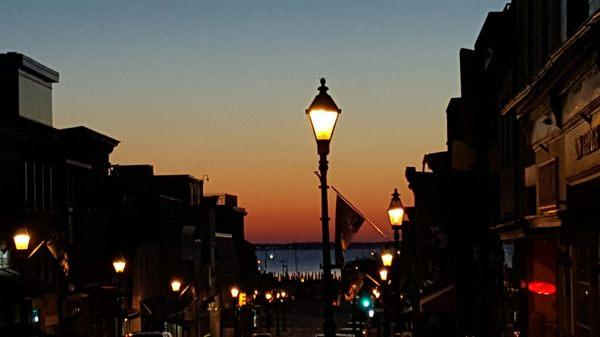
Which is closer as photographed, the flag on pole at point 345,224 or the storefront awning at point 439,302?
the flag on pole at point 345,224

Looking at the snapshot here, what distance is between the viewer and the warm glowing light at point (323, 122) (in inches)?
620

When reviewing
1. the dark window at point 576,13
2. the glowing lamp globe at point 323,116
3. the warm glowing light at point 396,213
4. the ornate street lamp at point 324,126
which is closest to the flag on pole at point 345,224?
the ornate street lamp at point 324,126

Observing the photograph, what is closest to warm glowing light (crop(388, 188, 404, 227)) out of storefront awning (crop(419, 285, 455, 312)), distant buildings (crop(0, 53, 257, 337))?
storefront awning (crop(419, 285, 455, 312))

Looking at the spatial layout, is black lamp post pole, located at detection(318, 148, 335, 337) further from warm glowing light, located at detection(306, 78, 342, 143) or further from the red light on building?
the red light on building

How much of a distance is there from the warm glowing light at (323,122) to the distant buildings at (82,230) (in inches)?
477

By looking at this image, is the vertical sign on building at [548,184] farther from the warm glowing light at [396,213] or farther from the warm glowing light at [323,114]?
the warm glowing light at [396,213]

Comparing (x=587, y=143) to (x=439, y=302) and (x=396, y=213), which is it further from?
(x=439, y=302)

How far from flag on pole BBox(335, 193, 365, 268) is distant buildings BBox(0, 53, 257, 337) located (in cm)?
817

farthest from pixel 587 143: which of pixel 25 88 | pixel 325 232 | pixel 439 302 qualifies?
pixel 25 88

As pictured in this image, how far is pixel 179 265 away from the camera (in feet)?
224

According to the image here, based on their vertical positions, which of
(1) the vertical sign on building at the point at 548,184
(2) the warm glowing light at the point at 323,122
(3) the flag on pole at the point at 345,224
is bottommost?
(3) the flag on pole at the point at 345,224

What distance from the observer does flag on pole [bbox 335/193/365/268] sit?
21.8 metres

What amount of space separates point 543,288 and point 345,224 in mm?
3981

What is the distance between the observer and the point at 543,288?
21.2 m
